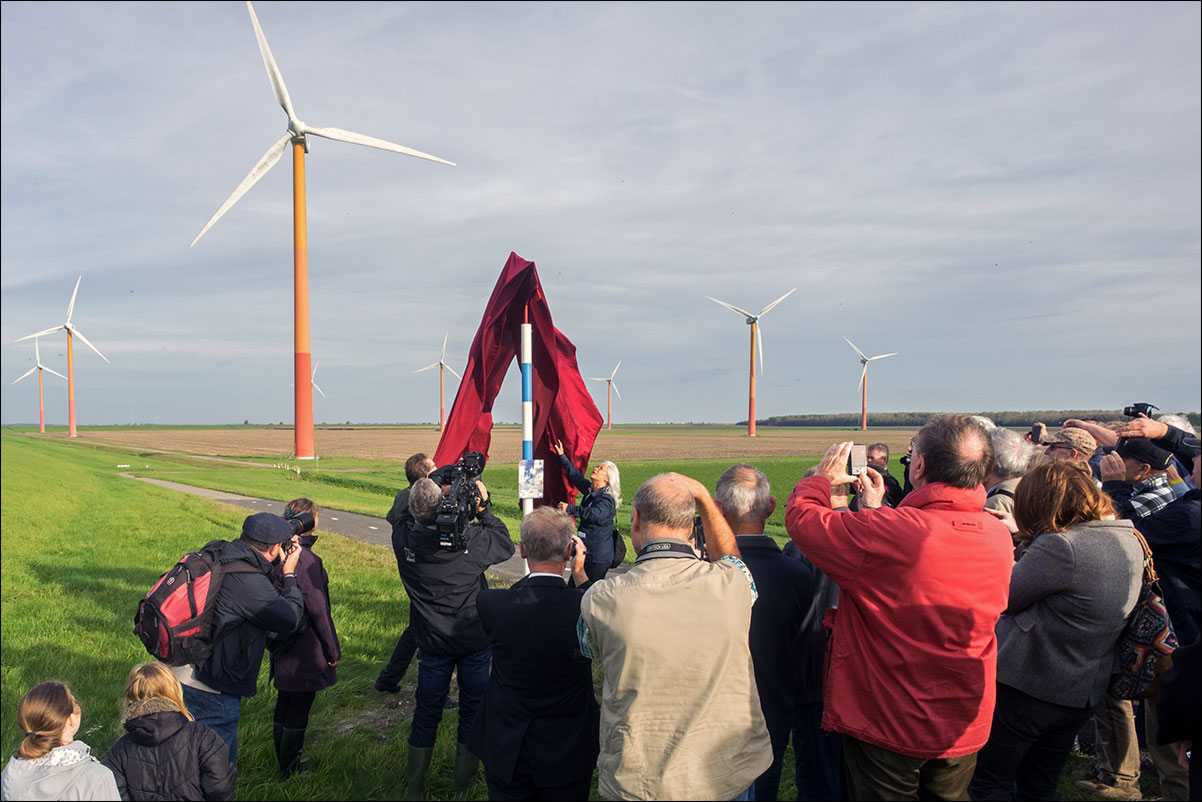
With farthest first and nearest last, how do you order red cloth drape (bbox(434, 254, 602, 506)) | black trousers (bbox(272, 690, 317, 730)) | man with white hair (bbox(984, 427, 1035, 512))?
1. red cloth drape (bbox(434, 254, 602, 506))
2. black trousers (bbox(272, 690, 317, 730))
3. man with white hair (bbox(984, 427, 1035, 512))

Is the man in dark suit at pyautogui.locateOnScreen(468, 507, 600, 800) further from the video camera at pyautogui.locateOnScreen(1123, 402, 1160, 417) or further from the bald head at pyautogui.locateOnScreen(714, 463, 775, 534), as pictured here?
the video camera at pyautogui.locateOnScreen(1123, 402, 1160, 417)

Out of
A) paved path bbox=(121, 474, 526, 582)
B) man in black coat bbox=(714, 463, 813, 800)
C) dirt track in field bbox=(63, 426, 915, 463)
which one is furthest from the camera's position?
dirt track in field bbox=(63, 426, 915, 463)

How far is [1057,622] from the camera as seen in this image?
12.1 ft

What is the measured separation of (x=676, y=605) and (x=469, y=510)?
7.52ft

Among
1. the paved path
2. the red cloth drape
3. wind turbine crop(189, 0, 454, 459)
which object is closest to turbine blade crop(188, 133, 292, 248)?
wind turbine crop(189, 0, 454, 459)

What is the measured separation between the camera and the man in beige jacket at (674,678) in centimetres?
283

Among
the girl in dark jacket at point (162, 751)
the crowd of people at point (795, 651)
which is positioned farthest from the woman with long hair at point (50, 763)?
the girl in dark jacket at point (162, 751)

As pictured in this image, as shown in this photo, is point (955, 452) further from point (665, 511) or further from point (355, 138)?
point (355, 138)

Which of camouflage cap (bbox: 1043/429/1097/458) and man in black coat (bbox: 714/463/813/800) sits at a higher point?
camouflage cap (bbox: 1043/429/1097/458)

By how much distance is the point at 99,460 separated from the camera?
48.5 m

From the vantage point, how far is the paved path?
11.9 metres

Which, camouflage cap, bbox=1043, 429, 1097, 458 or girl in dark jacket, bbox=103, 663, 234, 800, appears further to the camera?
camouflage cap, bbox=1043, 429, 1097, 458

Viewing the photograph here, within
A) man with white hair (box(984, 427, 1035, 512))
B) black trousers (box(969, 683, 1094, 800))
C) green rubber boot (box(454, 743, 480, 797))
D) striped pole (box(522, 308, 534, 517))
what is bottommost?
green rubber boot (box(454, 743, 480, 797))

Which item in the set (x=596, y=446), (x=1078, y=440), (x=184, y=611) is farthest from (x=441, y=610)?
(x=596, y=446)
